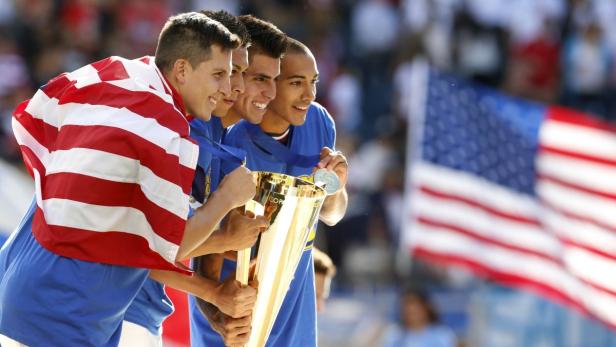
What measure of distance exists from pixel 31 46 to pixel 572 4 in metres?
6.06

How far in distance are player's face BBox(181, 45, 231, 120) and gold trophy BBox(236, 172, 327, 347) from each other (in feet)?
1.40

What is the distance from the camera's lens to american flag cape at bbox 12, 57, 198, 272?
416 centimetres

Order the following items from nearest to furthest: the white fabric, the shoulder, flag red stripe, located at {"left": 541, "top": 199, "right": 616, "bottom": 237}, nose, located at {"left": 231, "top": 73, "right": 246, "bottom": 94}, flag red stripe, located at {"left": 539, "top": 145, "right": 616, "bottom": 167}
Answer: nose, located at {"left": 231, "top": 73, "right": 246, "bottom": 94} < the white fabric < the shoulder < flag red stripe, located at {"left": 541, "top": 199, "right": 616, "bottom": 237} < flag red stripe, located at {"left": 539, "top": 145, "right": 616, "bottom": 167}

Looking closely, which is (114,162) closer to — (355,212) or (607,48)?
(355,212)

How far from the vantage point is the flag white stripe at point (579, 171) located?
384 inches

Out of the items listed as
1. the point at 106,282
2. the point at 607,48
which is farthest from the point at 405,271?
the point at 106,282

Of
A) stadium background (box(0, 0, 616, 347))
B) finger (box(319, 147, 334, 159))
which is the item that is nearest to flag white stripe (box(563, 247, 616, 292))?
stadium background (box(0, 0, 616, 347))

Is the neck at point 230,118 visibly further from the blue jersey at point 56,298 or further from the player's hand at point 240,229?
the blue jersey at point 56,298

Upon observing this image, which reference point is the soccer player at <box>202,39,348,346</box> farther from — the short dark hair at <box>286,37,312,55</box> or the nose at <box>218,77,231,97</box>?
the nose at <box>218,77,231,97</box>

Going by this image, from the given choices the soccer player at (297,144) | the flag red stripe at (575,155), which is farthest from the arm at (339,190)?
the flag red stripe at (575,155)

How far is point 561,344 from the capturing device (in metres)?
9.82

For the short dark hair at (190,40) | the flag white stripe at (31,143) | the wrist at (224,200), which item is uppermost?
the short dark hair at (190,40)

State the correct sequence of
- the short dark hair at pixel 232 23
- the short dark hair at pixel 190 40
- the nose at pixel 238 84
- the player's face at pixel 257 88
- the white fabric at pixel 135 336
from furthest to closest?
the player's face at pixel 257 88 < the white fabric at pixel 135 336 < the nose at pixel 238 84 < the short dark hair at pixel 232 23 < the short dark hair at pixel 190 40

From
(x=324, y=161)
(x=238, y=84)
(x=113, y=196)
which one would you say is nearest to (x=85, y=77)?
(x=113, y=196)
